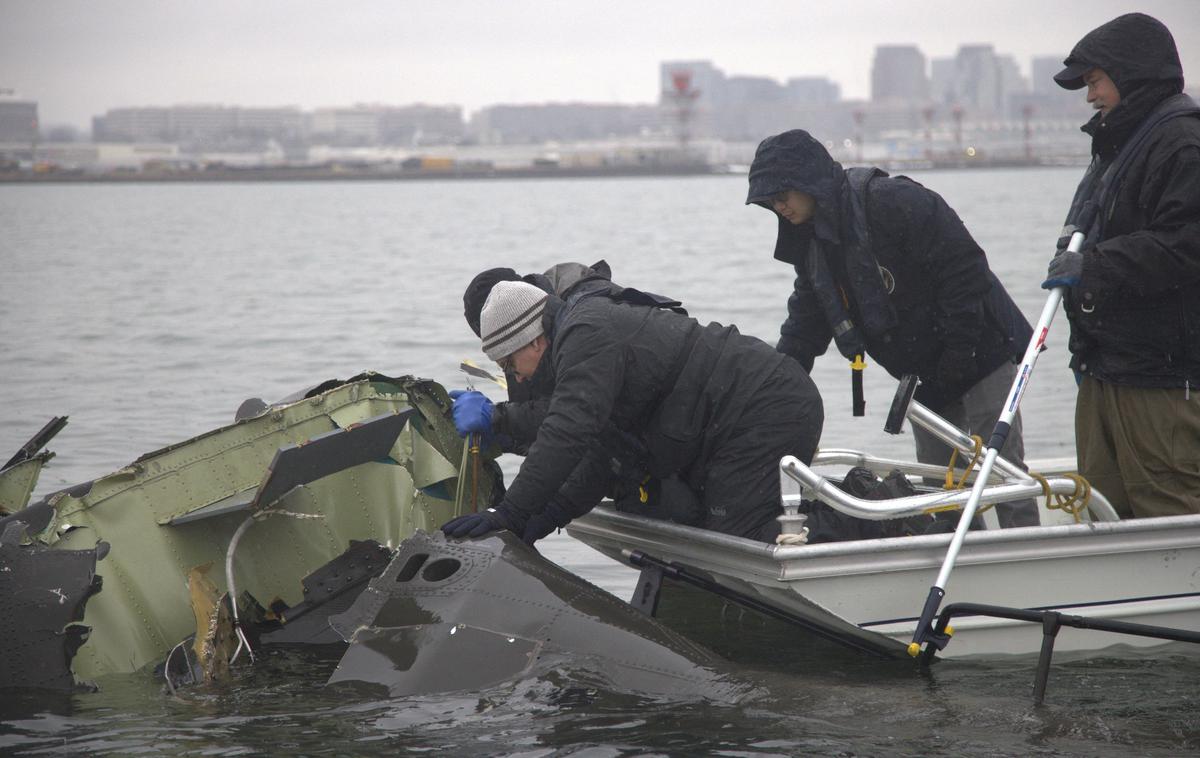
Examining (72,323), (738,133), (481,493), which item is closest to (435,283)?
(72,323)

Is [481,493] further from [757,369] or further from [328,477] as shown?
[757,369]

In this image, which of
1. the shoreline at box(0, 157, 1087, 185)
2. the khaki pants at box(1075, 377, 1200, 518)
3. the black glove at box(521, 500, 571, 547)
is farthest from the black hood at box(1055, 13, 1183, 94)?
the shoreline at box(0, 157, 1087, 185)

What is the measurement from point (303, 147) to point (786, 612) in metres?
171

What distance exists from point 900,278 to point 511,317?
1.93 metres

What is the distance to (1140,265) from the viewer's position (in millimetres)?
5438

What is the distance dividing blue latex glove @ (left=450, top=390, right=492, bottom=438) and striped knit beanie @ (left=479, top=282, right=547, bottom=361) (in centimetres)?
77

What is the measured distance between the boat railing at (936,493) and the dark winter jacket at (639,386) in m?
0.43

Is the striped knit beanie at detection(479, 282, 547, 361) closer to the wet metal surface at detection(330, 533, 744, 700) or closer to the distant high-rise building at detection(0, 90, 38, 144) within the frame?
the wet metal surface at detection(330, 533, 744, 700)

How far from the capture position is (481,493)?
22.8 feet

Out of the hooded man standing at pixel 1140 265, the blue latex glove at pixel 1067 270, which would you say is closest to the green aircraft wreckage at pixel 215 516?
the blue latex glove at pixel 1067 270

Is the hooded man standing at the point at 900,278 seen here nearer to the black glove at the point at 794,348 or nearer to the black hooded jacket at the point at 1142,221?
the black glove at the point at 794,348

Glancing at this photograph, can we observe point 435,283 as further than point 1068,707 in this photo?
Yes

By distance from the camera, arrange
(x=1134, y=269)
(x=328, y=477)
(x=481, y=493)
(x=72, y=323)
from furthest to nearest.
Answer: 1. (x=72, y=323)
2. (x=481, y=493)
3. (x=328, y=477)
4. (x=1134, y=269)

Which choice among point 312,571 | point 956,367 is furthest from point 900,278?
point 312,571
